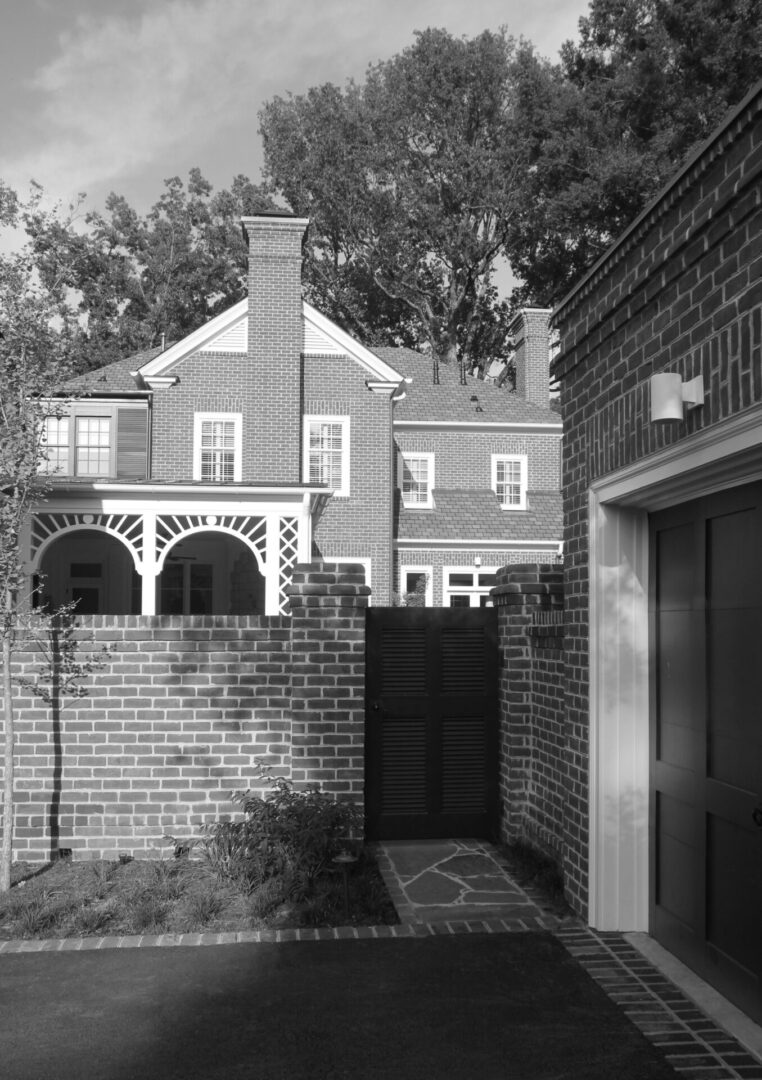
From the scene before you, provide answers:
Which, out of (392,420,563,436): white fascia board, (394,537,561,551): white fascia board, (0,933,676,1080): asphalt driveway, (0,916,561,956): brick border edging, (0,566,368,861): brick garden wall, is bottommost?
(0,916,561,956): brick border edging

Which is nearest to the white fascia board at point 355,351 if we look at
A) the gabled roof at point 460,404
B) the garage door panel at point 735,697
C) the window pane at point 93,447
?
the gabled roof at point 460,404

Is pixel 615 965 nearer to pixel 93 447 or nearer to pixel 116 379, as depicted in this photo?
pixel 93 447

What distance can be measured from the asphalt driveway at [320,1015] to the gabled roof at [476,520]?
17.4 metres

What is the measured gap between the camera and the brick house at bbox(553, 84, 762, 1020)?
405 cm

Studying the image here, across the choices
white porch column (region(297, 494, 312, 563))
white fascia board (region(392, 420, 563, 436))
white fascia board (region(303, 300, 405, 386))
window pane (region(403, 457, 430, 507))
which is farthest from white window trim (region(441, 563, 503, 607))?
white porch column (region(297, 494, 312, 563))

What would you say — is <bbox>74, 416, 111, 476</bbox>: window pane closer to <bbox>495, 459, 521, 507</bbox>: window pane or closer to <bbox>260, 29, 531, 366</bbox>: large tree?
<bbox>495, 459, 521, 507</bbox>: window pane

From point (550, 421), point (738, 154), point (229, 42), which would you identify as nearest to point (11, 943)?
point (738, 154)

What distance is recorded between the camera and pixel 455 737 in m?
7.35

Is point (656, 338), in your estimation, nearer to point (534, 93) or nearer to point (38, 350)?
point (38, 350)

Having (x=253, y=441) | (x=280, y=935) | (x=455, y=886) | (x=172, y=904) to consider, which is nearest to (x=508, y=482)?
(x=253, y=441)

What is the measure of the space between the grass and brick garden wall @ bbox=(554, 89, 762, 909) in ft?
4.34

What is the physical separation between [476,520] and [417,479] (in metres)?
1.94

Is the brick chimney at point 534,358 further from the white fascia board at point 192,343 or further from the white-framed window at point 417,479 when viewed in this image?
the white fascia board at point 192,343

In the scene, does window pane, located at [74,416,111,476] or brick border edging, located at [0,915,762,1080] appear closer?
brick border edging, located at [0,915,762,1080]
